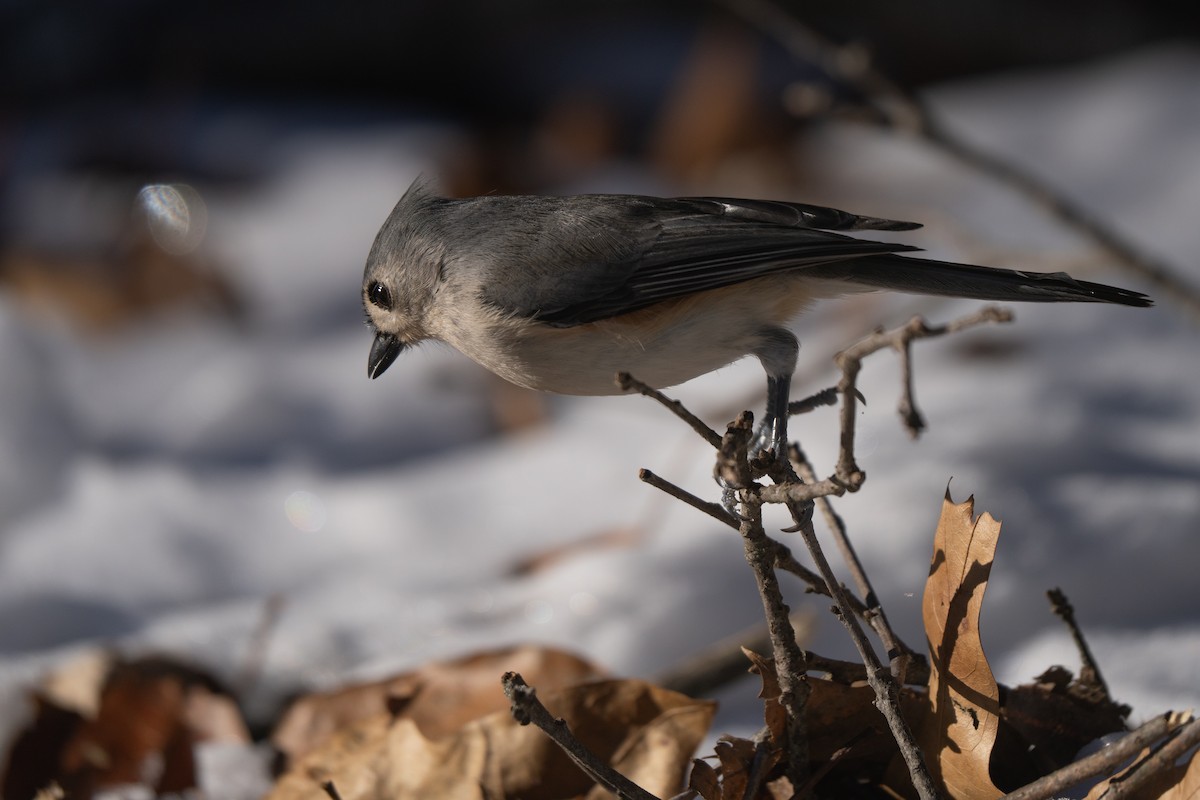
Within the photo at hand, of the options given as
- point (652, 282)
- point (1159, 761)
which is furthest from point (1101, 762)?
point (652, 282)

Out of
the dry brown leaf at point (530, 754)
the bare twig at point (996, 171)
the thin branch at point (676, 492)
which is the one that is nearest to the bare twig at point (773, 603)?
the thin branch at point (676, 492)

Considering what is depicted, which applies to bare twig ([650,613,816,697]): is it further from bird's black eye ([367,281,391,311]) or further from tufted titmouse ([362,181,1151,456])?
bird's black eye ([367,281,391,311])

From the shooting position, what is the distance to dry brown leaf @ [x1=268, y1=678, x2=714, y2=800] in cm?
139

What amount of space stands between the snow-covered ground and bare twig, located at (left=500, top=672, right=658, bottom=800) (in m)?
0.61

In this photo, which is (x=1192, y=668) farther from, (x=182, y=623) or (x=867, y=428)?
(x=182, y=623)

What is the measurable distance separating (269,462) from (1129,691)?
201 centimetres

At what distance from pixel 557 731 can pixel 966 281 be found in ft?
2.66

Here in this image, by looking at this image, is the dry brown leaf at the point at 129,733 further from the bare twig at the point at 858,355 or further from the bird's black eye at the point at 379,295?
the bare twig at the point at 858,355

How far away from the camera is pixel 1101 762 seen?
42.0 inches

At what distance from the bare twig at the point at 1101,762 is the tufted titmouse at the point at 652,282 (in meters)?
0.52

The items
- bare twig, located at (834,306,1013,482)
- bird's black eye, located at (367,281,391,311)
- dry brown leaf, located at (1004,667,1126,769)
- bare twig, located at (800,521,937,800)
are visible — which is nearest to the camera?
bare twig, located at (834,306,1013,482)

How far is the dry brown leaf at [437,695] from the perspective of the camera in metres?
1.66

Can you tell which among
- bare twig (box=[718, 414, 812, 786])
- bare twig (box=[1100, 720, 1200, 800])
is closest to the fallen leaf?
bare twig (box=[1100, 720, 1200, 800])

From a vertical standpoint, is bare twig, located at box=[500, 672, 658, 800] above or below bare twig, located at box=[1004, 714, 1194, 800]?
above
